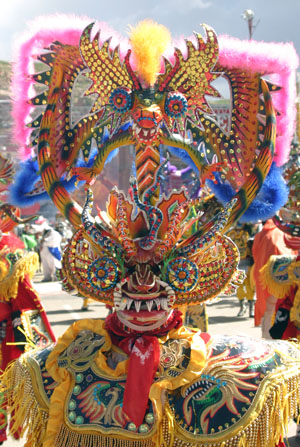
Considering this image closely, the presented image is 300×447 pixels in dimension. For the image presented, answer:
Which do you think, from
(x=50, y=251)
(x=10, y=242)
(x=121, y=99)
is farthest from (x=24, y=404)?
(x=50, y=251)

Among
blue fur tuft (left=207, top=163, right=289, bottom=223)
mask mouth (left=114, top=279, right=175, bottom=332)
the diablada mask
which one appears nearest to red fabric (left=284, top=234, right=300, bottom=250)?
blue fur tuft (left=207, top=163, right=289, bottom=223)

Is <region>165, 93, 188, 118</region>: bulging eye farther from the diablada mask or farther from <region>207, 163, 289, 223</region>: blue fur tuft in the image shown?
<region>207, 163, 289, 223</region>: blue fur tuft

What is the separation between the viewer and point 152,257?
2.44m

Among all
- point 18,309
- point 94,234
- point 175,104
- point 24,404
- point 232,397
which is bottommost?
point 18,309

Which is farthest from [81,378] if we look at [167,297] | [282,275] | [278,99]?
[282,275]

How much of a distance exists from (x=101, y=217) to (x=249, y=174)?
2.39 feet

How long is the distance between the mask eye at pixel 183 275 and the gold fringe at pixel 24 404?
751 millimetres

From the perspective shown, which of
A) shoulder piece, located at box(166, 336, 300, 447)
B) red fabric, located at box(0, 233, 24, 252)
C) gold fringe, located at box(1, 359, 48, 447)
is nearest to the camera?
shoulder piece, located at box(166, 336, 300, 447)

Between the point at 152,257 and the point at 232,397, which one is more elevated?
the point at 152,257

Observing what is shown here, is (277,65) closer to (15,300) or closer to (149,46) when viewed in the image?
(149,46)

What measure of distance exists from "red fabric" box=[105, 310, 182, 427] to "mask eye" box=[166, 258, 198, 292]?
0.21 meters

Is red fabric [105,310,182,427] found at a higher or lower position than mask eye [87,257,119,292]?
lower

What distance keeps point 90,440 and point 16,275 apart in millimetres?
2178

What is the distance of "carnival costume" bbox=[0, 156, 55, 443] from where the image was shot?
4.12 m
